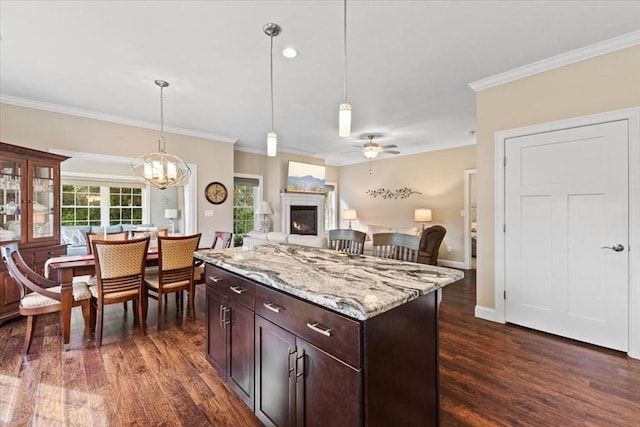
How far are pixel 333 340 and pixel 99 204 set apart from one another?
9.06 meters

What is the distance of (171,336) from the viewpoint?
2.87m

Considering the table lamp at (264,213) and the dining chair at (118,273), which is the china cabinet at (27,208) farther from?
the table lamp at (264,213)

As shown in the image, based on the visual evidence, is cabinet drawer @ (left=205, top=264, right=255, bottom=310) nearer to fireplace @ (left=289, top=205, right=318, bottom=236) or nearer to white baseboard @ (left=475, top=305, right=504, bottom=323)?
white baseboard @ (left=475, top=305, right=504, bottom=323)

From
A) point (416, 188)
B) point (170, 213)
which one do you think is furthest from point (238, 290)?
point (170, 213)

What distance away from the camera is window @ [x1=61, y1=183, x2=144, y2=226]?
7.46 meters

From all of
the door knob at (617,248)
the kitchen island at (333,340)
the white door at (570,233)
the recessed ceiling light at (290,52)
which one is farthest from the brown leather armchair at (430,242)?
the recessed ceiling light at (290,52)

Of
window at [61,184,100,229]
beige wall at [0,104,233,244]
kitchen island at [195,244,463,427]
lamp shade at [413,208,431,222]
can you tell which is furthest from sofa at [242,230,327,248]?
window at [61,184,100,229]

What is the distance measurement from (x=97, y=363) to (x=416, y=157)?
6611 millimetres

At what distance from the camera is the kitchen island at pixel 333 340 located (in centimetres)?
112

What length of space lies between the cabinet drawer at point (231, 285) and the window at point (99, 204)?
7.61 m

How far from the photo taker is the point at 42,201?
3.62 m

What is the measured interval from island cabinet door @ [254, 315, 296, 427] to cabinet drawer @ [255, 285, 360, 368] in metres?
0.06

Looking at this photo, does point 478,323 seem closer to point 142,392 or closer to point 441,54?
point 441,54

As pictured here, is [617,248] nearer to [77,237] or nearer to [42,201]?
[42,201]
